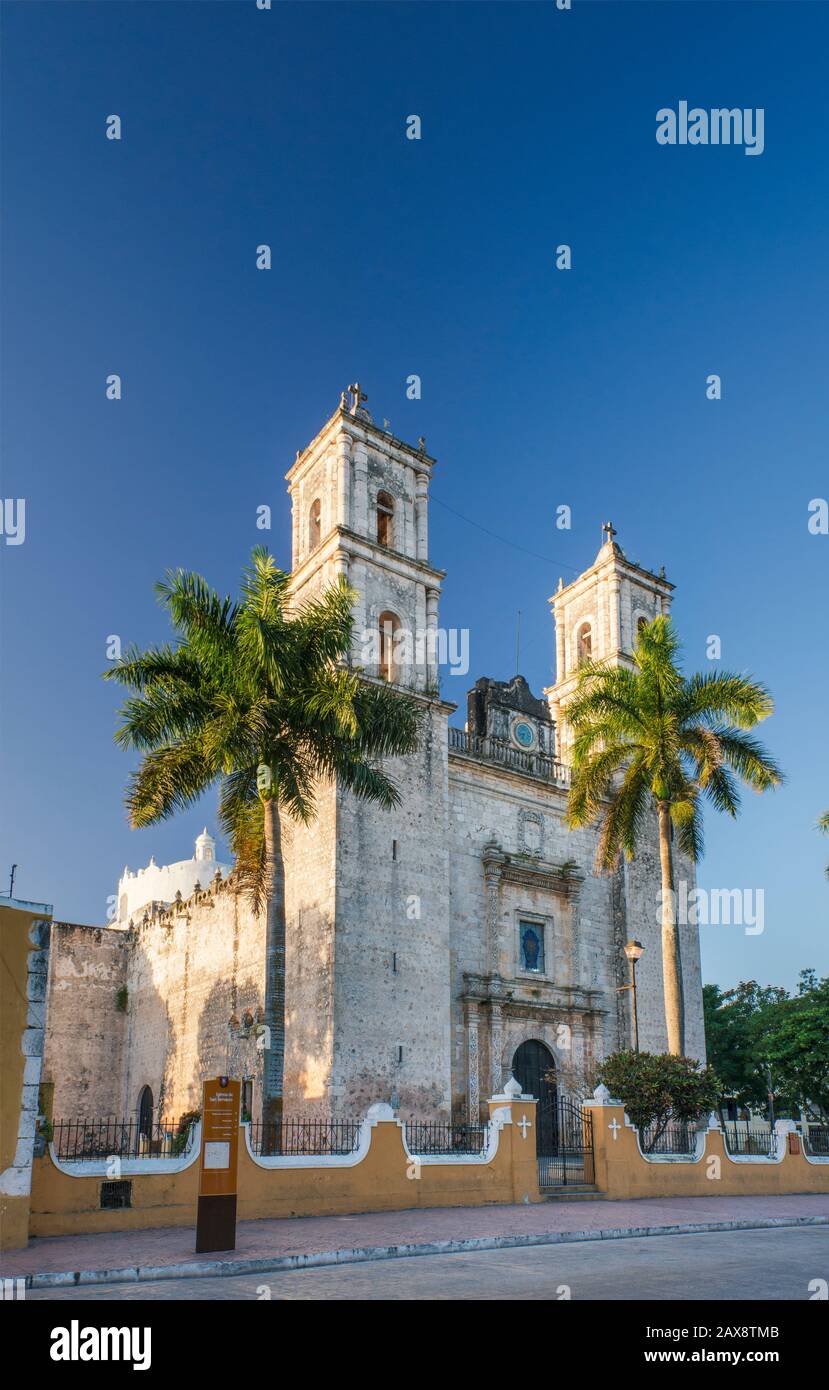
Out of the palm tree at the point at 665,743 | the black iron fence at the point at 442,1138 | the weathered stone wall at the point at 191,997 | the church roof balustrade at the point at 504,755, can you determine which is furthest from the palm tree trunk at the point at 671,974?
the weathered stone wall at the point at 191,997

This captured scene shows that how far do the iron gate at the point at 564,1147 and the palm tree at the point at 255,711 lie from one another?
4973 mm

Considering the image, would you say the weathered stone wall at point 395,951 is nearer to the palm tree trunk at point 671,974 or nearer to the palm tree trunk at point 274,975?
the palm tree trunk at point 274,975

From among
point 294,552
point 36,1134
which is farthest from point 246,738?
point 294,552

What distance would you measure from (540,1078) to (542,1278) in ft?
60.5

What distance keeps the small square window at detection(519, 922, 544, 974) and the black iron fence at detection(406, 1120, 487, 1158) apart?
4.54m

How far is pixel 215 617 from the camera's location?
19.2 metres

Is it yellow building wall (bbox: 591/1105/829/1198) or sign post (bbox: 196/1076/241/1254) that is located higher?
sign post (bbox: 196/1076/241/1254)

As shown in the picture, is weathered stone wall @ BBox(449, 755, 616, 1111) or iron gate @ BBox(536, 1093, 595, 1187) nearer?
iron gate @ BBox(536, 1093, 595, 1187)

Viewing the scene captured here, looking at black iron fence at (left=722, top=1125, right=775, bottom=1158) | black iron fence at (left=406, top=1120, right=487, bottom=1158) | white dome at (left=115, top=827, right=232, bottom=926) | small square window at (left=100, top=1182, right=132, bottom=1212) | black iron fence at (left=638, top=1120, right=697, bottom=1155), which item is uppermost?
white dome at (left=115, top=827, right=232, bottom=926)

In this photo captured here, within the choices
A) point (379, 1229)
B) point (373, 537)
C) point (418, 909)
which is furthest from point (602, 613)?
point (379, 1229)

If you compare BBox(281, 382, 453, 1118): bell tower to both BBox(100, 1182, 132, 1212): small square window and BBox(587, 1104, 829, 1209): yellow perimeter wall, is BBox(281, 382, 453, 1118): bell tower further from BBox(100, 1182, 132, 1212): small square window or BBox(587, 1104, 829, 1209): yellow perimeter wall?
BBox(100, 1182, 132, 1212): small square window

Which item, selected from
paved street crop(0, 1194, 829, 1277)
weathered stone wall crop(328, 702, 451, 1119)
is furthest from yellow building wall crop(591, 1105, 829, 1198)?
weathered stone wall crop(328, 702, 451, 1119)

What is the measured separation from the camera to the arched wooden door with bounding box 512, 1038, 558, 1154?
2661cm
